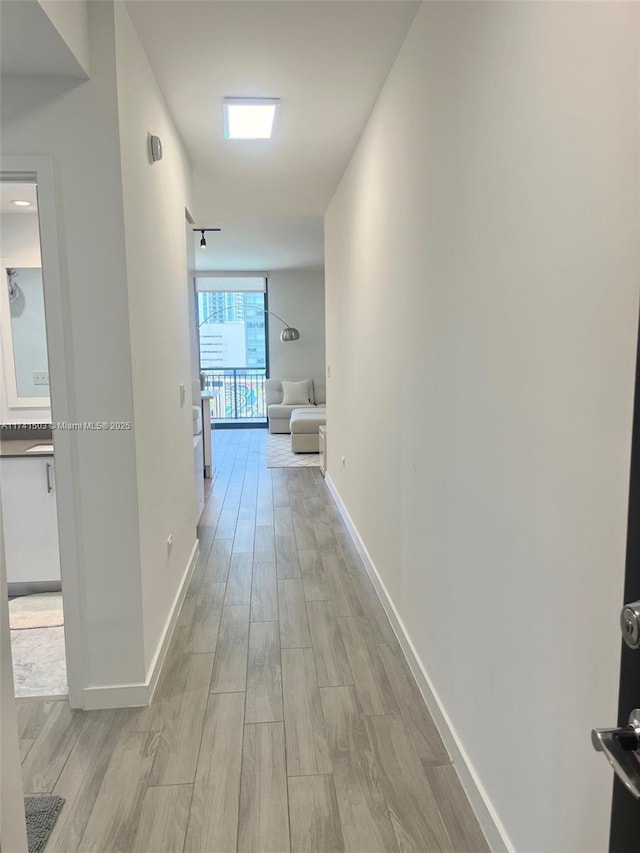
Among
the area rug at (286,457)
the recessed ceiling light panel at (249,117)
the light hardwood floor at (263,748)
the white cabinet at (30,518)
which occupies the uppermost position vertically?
the recessed ceiling light panel at (249,117)

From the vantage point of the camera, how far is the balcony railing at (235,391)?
10227mm

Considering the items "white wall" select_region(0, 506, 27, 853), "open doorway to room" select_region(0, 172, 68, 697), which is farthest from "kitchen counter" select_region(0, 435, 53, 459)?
"white wall" select_region(0, 506, 27, 853)

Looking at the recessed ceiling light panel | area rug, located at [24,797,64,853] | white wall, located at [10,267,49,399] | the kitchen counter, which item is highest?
Answer: the recessed ceiling light panel

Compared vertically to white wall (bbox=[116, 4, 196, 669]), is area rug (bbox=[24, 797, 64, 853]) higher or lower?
lower

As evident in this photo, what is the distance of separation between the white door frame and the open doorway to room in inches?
2.0

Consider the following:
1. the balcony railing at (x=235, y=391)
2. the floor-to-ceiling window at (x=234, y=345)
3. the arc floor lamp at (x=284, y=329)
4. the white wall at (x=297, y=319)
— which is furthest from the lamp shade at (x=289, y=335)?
the balcony railing at (x=235, y=391)

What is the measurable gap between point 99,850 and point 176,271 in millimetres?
2627

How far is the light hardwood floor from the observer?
164 cm

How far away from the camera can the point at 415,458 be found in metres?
2.38

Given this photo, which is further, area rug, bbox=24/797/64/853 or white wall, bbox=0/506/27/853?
area rug, bbox=24/797/64/853

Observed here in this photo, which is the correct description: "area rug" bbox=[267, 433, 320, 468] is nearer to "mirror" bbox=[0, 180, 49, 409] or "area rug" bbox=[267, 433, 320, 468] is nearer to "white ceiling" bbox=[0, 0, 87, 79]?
"mirror" bbox=[0, 180, 49, 409]

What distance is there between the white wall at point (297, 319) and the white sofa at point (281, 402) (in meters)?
0.35

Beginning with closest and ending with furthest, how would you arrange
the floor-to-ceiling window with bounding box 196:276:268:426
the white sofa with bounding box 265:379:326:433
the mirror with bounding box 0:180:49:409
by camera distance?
the mirror with bounding box 0:180:49:409
the white sofa with bounding box 265:379:326:433
the floor-to-ceiling window with bounding box 196:276:268:426

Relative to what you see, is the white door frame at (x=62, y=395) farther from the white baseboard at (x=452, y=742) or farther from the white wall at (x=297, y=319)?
the white wall at (x=297, y=319)
